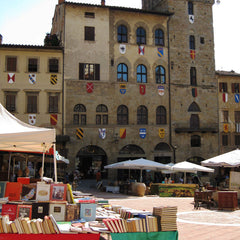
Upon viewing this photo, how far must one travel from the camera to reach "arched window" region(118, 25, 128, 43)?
34.0 m

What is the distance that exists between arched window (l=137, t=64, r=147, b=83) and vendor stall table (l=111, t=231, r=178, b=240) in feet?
88.4

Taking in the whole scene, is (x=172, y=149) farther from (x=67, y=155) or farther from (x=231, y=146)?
(x=67, y=155)

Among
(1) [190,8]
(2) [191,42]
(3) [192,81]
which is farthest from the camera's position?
(1) [190,8]

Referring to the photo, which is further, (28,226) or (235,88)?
(235,88)

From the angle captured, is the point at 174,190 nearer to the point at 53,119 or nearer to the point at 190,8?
the point at 53,119

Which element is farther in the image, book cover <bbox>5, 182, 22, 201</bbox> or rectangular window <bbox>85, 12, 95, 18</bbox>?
rectangular window <bbox>85, 12, 95, 18</bbox>

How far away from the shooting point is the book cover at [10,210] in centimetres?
740

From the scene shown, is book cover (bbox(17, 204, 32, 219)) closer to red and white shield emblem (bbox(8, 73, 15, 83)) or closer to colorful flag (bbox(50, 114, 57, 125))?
colorful flag (bbox(50, 114, 57, 125))

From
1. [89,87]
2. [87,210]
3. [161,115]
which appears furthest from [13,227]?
[161,115]

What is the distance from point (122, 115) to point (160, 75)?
5478 millimetres

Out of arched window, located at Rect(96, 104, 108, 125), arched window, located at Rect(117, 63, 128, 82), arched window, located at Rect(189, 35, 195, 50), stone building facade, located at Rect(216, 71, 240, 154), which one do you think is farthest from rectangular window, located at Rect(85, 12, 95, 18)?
stone building facade, located at Rect(216, 71, 240, 154)

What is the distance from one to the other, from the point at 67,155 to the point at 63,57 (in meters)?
→ 8.66

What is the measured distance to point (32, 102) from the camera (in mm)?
31031

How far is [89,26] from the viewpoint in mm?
33250
